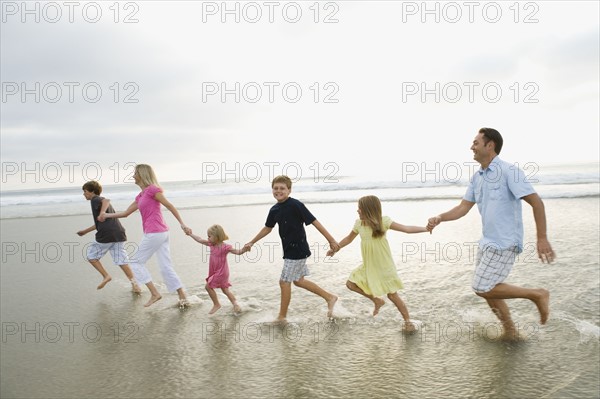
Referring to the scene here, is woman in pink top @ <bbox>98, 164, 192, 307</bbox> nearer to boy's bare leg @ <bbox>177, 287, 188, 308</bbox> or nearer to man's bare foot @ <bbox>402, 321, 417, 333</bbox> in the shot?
boy's bare leg @ <bbox>177, 287, 188, 308</bbox>

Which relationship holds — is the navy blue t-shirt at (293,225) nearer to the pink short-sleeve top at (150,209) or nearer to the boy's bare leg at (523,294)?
the pink short-sleeve top at (150,209)

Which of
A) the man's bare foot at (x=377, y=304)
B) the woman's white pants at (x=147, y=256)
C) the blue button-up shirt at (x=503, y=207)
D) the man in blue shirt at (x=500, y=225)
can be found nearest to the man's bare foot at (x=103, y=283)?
the woman's white pants at (x=147, y=256)

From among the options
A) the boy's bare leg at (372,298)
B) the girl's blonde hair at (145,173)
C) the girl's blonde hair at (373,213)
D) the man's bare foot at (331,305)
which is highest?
the girl's blonde hair at (145,173)

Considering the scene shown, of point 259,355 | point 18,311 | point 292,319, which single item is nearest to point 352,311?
point 292,319

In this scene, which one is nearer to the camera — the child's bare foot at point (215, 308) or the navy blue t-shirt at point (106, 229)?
the child's bare foot at point (215, 308)

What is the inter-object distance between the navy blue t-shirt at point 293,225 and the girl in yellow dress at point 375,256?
2.30ft

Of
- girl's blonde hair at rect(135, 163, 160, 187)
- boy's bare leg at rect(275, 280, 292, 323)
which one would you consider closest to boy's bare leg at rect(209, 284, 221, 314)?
A: boy's bare leg at rect(275, 280, 292, 323)

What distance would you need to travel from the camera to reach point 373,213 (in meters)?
5.14

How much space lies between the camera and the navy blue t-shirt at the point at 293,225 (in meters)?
5.52

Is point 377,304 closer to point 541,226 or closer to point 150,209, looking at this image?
point 541,226

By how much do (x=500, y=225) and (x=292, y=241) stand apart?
94.4 inches

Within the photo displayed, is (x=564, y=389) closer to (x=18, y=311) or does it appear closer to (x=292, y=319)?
(x=292, y=319)

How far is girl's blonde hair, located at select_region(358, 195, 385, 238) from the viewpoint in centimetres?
512

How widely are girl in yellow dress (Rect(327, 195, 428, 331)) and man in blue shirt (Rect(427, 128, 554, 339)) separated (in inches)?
34.9
